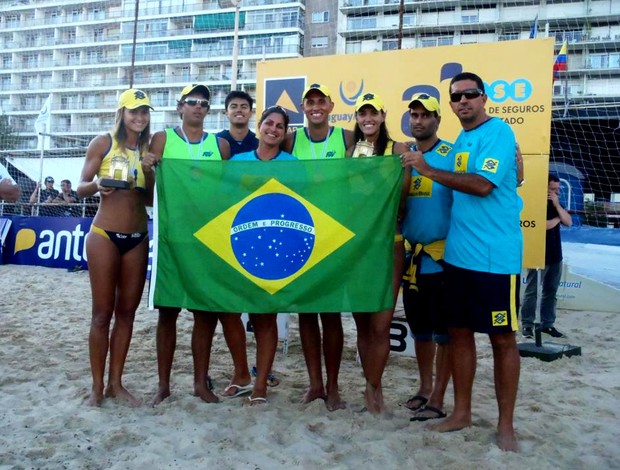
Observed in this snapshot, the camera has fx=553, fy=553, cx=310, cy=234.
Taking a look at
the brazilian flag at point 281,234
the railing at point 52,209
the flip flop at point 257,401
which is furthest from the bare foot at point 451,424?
the railing at point 52,209

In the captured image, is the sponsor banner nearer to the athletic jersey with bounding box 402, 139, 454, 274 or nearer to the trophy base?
the trophy base

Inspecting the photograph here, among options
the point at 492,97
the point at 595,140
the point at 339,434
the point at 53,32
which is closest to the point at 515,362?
the point at 339,434

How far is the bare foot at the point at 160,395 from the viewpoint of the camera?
3.26 meters

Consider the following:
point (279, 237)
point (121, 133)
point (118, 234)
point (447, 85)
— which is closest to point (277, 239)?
point (279, 237)

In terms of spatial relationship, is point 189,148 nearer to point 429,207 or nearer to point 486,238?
point 429,207

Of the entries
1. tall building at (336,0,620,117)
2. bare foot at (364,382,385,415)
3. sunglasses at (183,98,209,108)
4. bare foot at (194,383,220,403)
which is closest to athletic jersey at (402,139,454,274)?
bare foot at (364,382,385,415)

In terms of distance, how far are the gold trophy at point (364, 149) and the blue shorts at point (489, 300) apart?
85 centimetres

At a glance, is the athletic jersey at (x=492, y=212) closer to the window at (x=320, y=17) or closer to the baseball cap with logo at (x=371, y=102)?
the baseball cap with logo at (x=371, y=102)

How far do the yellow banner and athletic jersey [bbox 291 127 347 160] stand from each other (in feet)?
11.0

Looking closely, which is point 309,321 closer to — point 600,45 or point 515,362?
point 515,362

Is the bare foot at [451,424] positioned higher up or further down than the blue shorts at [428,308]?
further down

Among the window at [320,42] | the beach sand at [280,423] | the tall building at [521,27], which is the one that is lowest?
the beach sand at [280,423]

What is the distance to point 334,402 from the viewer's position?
326cm

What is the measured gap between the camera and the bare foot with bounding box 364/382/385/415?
3160 mm
